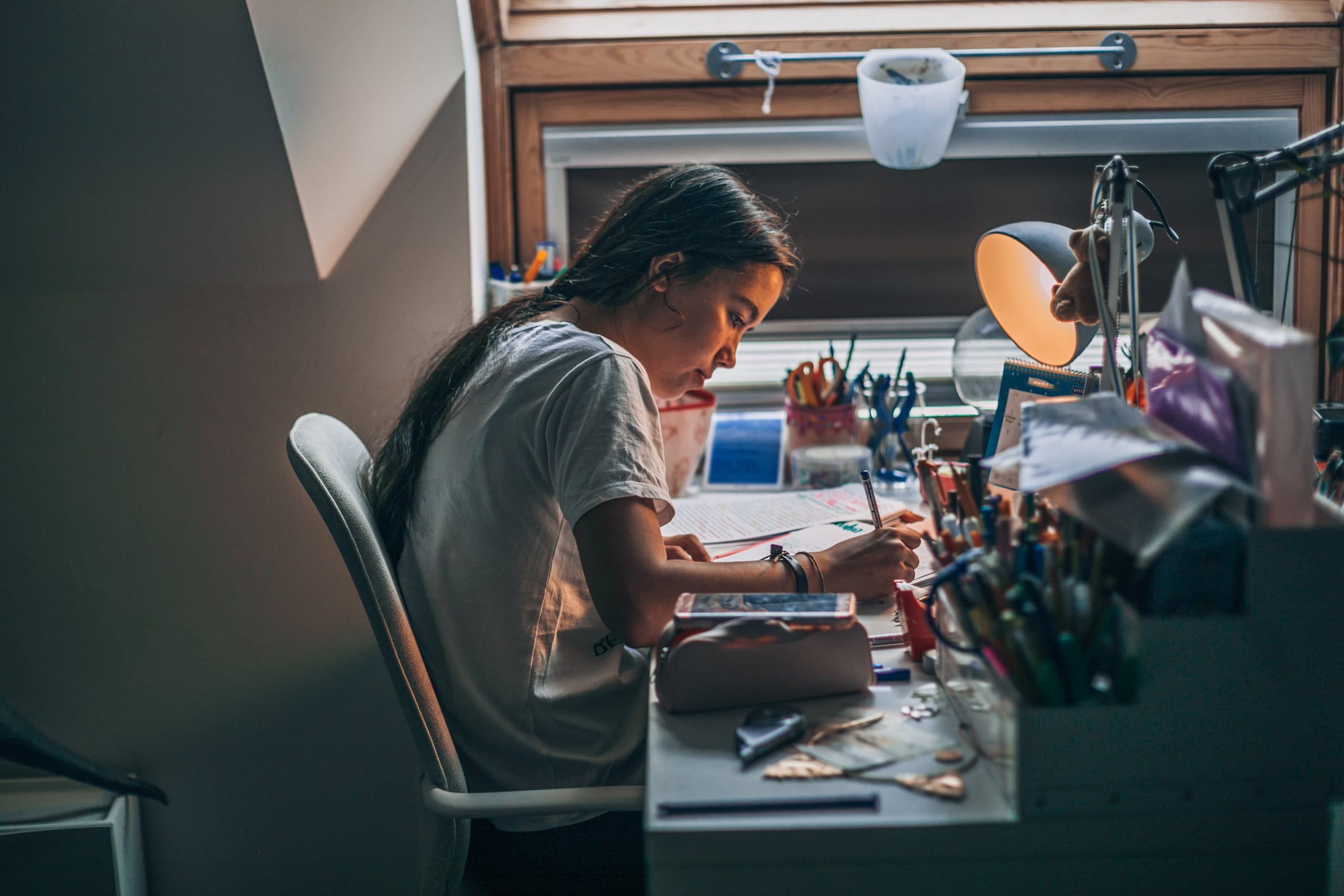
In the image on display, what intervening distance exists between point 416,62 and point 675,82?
45 cm

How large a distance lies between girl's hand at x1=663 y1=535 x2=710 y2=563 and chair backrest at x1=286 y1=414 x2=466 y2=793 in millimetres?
346

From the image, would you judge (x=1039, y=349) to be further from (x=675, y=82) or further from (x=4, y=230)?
(x=4, y=230)

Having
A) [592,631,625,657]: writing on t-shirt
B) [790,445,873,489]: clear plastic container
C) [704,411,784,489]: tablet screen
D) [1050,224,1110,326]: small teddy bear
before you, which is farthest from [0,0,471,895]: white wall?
[1050,224,1110,326]: small teddy bear

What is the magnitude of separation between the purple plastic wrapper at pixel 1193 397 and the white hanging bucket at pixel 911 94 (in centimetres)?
92

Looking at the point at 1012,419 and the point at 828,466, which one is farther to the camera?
the point at 828,466

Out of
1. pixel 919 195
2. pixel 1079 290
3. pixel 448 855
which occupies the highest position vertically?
pixel 919 195

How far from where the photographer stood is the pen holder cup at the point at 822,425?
1666 mm

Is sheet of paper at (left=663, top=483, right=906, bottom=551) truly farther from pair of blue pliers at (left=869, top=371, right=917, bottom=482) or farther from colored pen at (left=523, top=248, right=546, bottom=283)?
colored pen at (left=523, top=248, right=546, bottom=283)

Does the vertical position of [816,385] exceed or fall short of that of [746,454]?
it exceeds it

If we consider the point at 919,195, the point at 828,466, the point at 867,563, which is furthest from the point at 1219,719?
the point at 919,195

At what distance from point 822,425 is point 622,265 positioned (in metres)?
0.59

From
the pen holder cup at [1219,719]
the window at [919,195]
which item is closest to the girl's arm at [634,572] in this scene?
the pen holder cup at [1219,719]

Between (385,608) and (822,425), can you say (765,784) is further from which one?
(822,425)

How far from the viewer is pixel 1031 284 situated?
1214mm
